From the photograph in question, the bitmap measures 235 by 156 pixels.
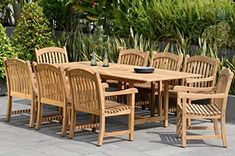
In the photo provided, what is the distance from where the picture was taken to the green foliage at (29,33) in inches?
531

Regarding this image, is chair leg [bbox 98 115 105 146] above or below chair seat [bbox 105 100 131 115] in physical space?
below

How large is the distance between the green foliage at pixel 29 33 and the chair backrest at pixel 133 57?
114 inches

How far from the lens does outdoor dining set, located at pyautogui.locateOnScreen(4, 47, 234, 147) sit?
818 centimetres

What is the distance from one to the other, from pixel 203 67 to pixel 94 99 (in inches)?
103

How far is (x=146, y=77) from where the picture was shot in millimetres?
8742

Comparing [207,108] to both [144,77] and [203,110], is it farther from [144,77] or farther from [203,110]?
[144,77]

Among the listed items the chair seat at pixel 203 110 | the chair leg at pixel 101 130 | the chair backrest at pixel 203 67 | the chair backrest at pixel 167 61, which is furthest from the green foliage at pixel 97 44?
the chair seat at pixel 203 110

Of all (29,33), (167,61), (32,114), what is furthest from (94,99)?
(29,33)

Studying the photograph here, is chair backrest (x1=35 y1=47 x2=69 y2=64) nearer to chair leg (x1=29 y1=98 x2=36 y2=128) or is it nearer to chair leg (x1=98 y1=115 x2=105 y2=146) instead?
chair leg (x1=29 y1=98 x2=36 y2=128)

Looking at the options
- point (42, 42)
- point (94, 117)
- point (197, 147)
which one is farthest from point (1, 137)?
point (42, 42)

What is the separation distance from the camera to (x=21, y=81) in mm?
9461

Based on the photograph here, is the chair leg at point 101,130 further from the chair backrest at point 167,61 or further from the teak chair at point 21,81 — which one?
the chair backrest at point 167,61

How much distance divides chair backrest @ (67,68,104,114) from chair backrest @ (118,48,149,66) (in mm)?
2597

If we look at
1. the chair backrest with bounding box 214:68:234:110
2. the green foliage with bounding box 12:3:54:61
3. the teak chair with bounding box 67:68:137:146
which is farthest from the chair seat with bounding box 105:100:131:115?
the green foliage with bounding box 12:3:54:61
